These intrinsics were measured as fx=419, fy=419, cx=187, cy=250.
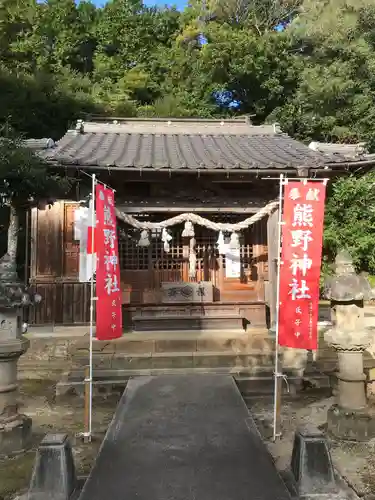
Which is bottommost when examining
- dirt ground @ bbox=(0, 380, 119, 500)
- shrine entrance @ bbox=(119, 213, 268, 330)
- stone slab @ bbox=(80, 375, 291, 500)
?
dirt ground @ bbox=(0, 380, 119, 500)

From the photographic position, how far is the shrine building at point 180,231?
30.0 ft

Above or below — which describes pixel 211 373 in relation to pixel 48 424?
above

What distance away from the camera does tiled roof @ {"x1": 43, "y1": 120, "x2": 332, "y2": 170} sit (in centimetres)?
895

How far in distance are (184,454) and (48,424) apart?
2.96m

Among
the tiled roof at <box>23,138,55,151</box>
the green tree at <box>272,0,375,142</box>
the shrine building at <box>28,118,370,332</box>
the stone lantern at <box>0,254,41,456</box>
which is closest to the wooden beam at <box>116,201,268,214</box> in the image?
the shrine building at <box>28,118,370,332</box>

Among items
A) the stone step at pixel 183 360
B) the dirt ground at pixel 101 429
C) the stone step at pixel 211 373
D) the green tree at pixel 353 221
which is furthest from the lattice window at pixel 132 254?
the green tree at pixel 353 221

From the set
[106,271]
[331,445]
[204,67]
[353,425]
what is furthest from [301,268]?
[204,67]

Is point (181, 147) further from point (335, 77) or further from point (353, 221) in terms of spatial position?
point (335, 77)

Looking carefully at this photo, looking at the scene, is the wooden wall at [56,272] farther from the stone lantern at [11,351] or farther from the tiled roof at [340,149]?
the tiled roof at [340,149]

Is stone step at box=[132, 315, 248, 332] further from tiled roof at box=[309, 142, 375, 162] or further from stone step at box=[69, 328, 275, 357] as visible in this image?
→ tiled roof at box=[309, 142, 375, 162]

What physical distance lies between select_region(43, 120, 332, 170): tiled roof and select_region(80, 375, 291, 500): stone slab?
16.5 ft

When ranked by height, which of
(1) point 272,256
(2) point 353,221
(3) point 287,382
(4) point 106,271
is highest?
(2) point 353,221

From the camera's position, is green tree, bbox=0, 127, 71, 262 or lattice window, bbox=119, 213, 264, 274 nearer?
green tree, bbox=0, 127, 71, 262

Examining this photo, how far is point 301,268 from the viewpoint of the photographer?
18.0 feet
